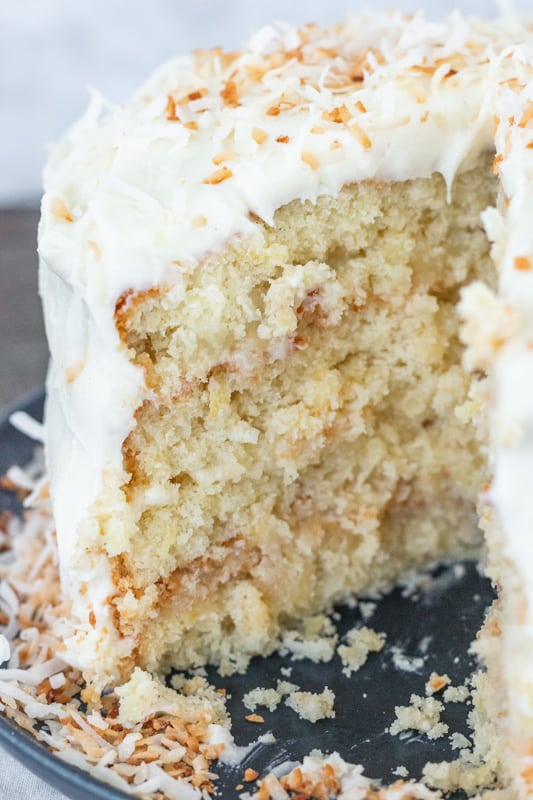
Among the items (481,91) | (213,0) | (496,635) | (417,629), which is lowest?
(496,635)

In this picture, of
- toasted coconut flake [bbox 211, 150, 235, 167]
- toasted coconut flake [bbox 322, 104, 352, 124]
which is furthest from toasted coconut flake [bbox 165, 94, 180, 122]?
toasted coconut flake [bbox 322, 104, 352, 124]

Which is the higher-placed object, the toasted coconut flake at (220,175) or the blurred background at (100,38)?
the blurred background at (100,38)

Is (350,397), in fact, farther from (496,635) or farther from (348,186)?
(496,635)

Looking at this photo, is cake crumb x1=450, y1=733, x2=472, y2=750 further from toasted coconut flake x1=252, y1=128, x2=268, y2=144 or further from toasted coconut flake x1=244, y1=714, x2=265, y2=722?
toasted coconut flake x1=252, y1=128, x2=268, y2=144

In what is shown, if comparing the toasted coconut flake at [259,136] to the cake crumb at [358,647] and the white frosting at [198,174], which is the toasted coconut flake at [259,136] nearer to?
the white frosting at [198,174]

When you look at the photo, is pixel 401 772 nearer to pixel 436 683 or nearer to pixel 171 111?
pixel 436 683

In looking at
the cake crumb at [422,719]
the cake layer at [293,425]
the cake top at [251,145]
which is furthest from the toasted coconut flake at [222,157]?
the cake crumb at [422,719]

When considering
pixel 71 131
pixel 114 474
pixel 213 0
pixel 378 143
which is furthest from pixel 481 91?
pixel 213 0
